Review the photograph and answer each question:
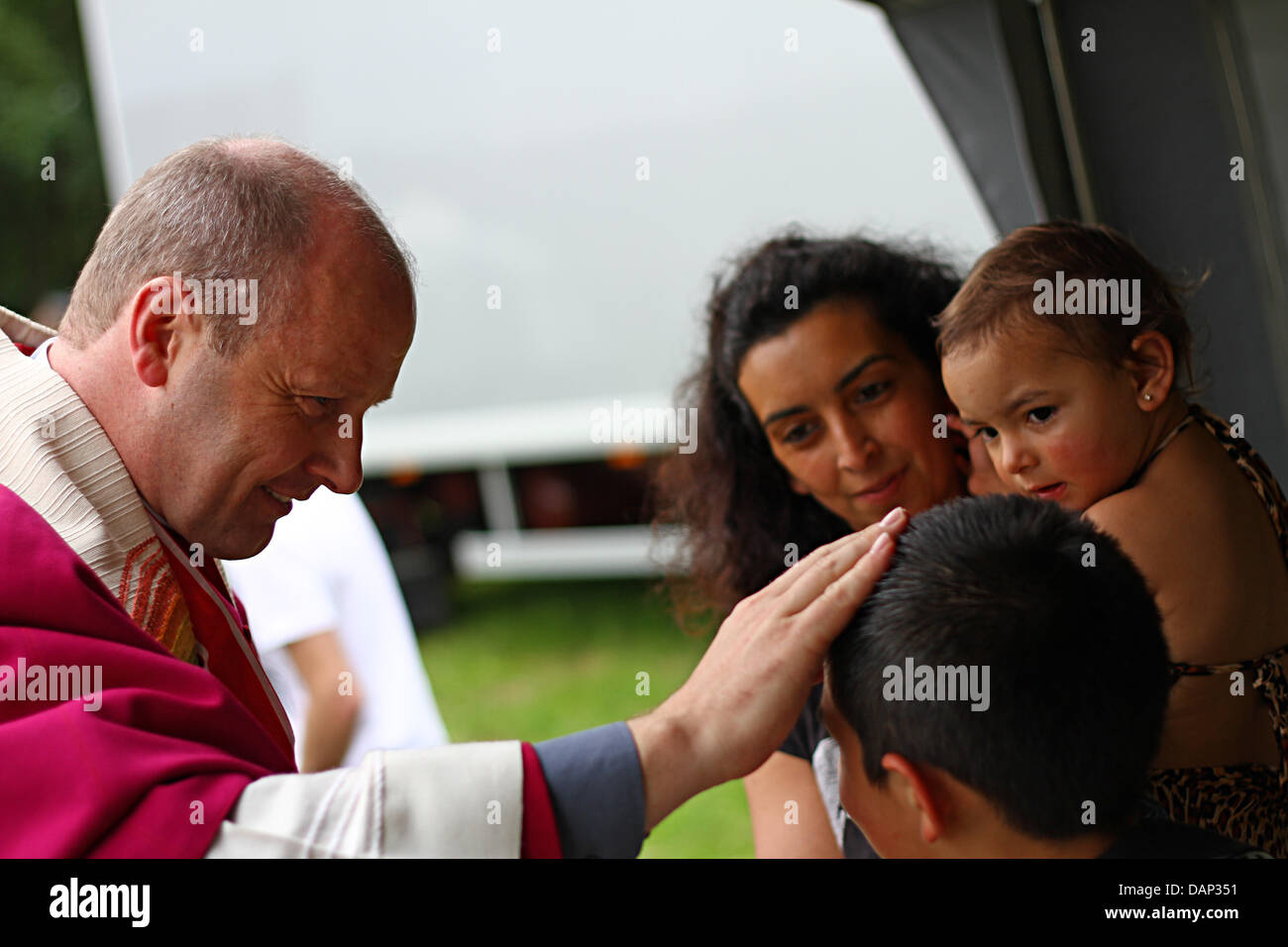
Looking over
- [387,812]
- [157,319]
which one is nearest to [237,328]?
[157,319]

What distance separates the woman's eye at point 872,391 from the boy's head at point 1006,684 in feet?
2.57

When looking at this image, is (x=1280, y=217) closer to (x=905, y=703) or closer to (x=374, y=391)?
(x=905, y=703)

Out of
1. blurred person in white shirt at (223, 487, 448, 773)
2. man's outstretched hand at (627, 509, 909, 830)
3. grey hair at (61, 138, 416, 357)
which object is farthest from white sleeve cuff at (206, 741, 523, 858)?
blurred person in white shirt at (223, 487, 448, 773)

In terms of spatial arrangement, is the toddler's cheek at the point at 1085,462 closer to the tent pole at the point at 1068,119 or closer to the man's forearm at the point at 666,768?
the man's forearm at the point at 666,768

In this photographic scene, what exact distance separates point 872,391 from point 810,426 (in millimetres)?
128

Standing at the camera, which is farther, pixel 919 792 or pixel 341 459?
pixel 341 459

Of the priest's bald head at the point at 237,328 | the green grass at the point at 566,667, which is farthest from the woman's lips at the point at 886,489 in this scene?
the green grass at the point at 566,667

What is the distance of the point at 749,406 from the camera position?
219 centimetres

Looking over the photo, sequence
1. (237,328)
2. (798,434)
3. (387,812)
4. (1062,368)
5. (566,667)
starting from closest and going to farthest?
(387,812)
(237,328)
(1062,368)
(798,434)
(566,667)

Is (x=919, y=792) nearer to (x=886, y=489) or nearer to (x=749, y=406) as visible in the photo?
(x=886, y=489)

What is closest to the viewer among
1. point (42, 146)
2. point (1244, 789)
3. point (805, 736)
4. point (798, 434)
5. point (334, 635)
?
point (1244, 789)

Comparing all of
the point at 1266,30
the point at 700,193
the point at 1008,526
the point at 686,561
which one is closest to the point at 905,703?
the point at 1008,526

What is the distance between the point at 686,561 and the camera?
2473 millimetres

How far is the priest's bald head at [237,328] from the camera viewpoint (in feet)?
4.37
